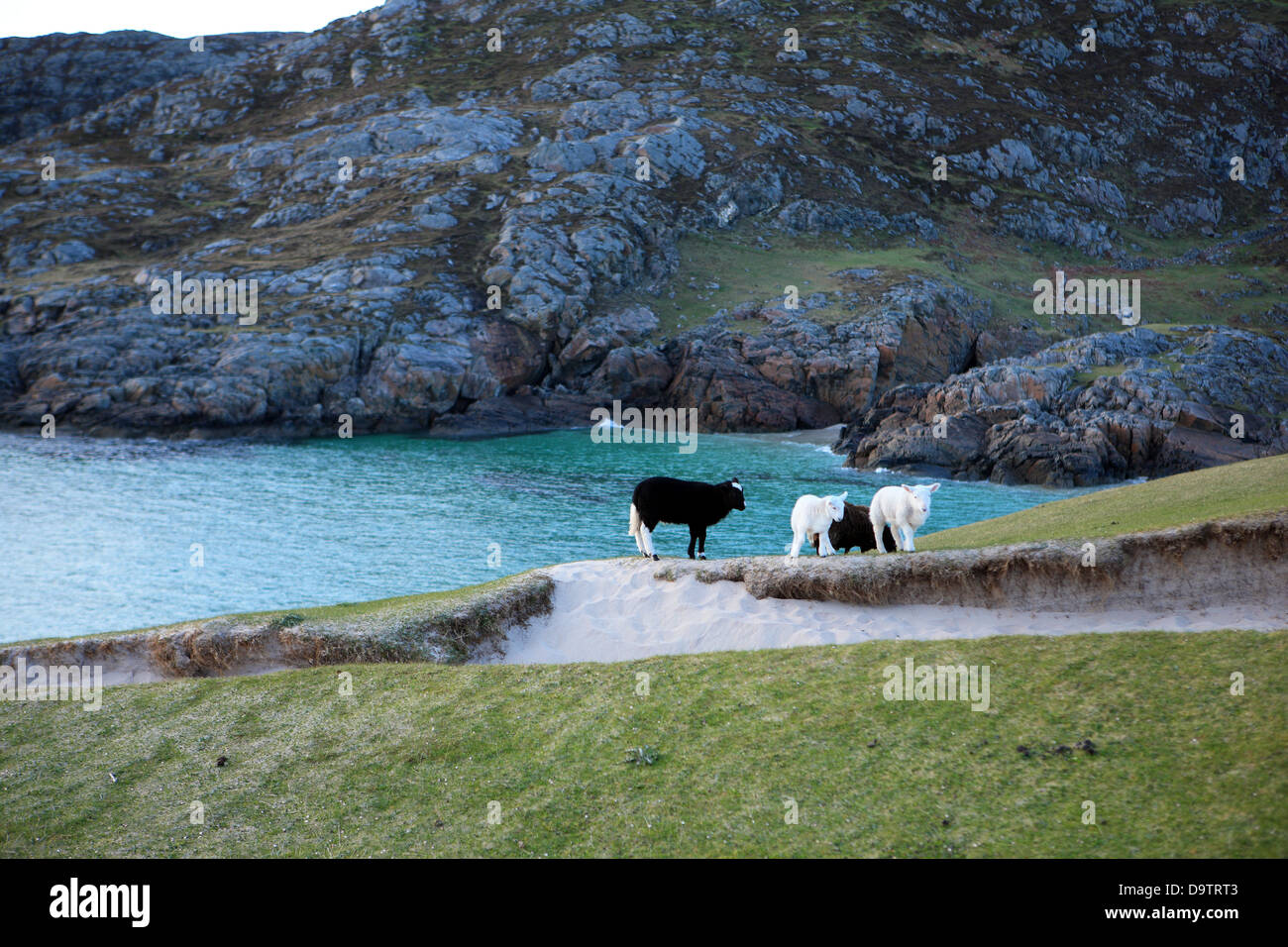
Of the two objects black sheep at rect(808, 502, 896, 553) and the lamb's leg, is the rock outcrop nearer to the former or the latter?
black sheep at rect(808, 502, 896, 553)

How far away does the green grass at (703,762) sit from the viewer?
10258 millimetres

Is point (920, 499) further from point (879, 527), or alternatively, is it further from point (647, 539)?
point (647, 539)

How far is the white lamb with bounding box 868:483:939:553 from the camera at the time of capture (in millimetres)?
22156

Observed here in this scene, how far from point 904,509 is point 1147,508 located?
8780 millimetres

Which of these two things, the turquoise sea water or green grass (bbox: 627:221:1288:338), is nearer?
the turquoise sea water

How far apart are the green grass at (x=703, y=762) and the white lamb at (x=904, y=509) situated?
6.74 metres

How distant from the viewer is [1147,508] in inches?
1011

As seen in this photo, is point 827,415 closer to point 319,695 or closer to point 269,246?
point 269,246

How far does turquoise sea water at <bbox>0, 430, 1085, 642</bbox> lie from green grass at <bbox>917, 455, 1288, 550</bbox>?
17.2 metres

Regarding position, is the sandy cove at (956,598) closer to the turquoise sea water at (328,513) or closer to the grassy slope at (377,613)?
the grassy slope at (377,613)

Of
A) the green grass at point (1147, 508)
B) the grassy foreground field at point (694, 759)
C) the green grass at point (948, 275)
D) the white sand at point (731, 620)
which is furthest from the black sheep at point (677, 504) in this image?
the green grass at point (948, 275)

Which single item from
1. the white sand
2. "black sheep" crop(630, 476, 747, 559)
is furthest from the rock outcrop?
the white sand

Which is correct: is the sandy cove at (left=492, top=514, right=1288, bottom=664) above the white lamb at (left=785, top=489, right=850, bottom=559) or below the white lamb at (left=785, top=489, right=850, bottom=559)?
below
